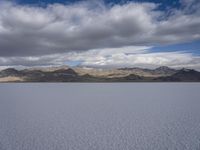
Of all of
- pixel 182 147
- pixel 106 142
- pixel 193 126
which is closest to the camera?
pixel 182 147

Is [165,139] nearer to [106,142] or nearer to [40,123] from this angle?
[106,142]

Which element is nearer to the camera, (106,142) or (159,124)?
(106,142)

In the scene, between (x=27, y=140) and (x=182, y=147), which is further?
(x=27, y=140)

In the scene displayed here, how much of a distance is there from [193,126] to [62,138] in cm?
1067

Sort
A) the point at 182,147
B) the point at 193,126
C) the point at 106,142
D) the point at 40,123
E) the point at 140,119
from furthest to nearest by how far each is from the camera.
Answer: the point at 140,119 < the point at 40,123 < the point at 193,126 < the point at 106,142 < the point at 182,147

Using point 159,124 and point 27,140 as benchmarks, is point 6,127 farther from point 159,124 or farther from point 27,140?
point 159,124

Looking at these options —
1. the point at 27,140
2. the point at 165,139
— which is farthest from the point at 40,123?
the point at 165,139

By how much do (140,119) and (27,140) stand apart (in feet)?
35.3

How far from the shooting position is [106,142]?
13500 mm

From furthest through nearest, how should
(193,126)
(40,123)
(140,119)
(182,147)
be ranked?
(140,119) → (40,123) → (193,126) → (182,147)

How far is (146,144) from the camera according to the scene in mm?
13039

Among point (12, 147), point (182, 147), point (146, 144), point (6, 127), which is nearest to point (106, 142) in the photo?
point (146, 144)

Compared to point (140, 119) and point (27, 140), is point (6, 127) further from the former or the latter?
point (140, 119)

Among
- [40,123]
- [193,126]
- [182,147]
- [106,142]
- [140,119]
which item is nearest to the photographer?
[182,147]
